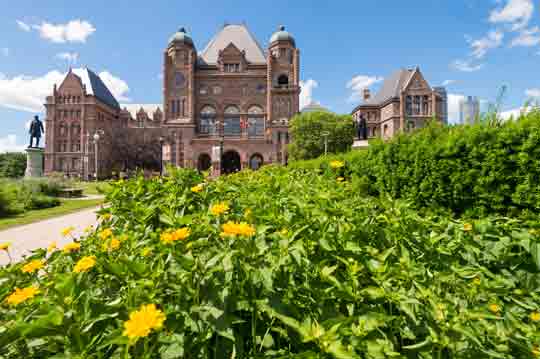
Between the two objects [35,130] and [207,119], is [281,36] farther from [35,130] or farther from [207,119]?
[35,130]

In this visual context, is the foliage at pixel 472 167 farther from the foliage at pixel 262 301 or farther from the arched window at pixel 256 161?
the arched window at pixel 256 161

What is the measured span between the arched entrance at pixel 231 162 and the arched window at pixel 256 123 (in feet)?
15.4

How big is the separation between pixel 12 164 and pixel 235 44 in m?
68.0

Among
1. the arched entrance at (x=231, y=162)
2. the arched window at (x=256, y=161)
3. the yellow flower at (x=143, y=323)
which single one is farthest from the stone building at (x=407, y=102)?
the yellow flower at (x=143, y=323)

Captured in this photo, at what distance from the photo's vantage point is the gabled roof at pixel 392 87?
48.8m

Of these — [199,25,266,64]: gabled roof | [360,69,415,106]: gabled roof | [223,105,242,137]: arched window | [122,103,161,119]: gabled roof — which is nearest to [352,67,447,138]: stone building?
[360,69,415,106]: gabled roof

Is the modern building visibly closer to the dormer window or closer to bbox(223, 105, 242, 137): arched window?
bbox(223, 105, 242, 137): arched window

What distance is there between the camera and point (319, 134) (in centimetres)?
3384

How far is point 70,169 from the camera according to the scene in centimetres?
6178

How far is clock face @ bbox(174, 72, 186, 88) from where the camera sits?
46562mm

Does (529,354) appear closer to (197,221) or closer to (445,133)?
(197,221)

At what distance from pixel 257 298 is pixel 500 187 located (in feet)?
17.2

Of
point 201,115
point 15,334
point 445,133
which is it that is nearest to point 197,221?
point 15,334

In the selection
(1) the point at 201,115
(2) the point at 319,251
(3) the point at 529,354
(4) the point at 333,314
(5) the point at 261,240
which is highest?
(1) the point at 201,115
